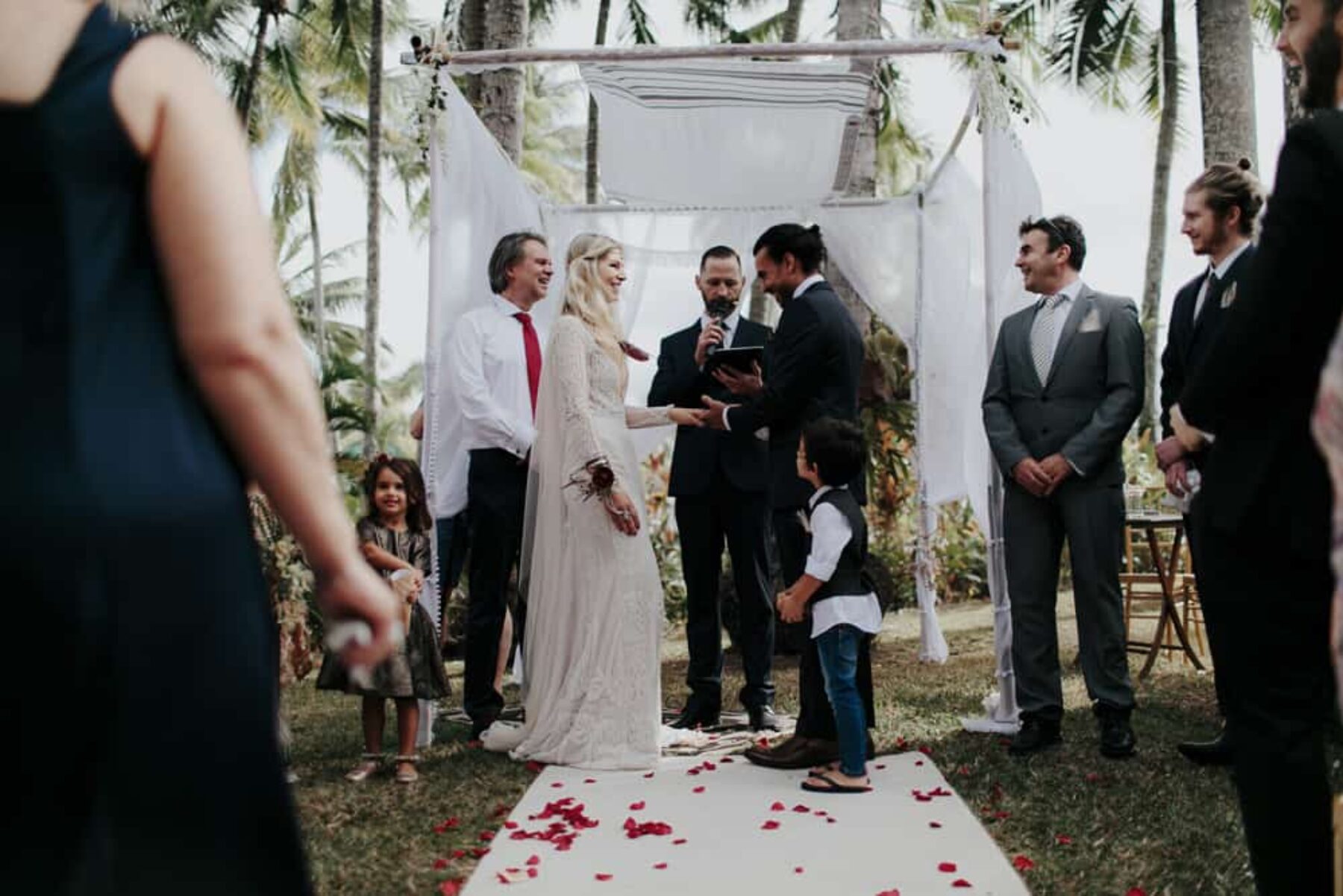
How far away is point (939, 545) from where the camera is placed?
14.5 m

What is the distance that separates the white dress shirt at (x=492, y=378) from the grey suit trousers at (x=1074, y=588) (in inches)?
87.5

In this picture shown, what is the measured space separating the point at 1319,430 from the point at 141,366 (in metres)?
1.49

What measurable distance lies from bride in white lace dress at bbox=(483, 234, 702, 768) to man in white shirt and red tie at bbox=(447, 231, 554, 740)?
29 centimetres

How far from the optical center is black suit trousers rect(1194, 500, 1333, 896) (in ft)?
7.86

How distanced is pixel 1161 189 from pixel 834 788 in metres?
20.6

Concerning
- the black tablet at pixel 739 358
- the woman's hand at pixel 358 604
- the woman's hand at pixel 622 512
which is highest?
the black tablet at pixel 739 358

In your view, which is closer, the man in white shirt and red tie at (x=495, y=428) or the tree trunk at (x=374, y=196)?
the man in white shirt and red tie at (x=495, y=428)

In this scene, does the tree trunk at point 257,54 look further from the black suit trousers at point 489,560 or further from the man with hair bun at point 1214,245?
the man with hair bun at point 1214,245

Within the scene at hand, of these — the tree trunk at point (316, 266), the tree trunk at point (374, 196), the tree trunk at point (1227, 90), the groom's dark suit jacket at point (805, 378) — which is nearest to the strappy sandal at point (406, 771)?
the groom's dark suit jacket at point (805, 378)

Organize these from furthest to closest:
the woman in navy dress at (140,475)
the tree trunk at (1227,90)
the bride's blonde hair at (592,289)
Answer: the tree trunk at (1227,90) → the bride's blonde hair at (592,289) → the woman in navy dress at (140,475)

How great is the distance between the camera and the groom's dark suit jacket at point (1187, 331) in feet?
16.1

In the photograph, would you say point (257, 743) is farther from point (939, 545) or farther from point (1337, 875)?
point (939, 545)

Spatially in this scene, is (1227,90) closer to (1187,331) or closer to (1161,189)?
(1187,331)

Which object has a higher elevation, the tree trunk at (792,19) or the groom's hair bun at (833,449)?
the tree trunk at (792,19)
